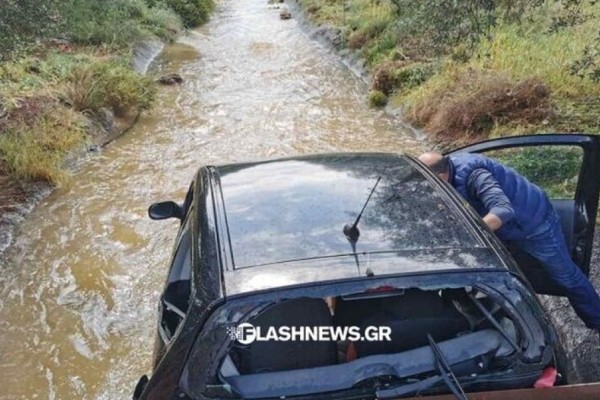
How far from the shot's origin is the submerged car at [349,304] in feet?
7.66

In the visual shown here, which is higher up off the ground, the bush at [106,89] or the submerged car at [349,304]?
the submerged car at [349,304]

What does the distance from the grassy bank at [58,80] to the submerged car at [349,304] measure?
504cm

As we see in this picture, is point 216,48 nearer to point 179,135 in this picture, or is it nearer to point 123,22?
point 123,22

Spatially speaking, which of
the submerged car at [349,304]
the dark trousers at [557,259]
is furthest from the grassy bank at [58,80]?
the dark trousers at [557,259]

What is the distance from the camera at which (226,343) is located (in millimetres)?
2312

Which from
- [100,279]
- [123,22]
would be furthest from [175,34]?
[100,279]

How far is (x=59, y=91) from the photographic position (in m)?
10.4

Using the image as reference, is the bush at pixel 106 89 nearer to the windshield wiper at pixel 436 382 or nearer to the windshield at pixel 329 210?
the windshield at pixel 329 210

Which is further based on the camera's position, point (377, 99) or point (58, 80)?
point (377, 99)

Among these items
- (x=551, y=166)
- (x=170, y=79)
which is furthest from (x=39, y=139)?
(x=551, y=166)

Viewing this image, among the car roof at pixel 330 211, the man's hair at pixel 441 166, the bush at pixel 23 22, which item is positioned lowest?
the man's hair at pixel 441 166

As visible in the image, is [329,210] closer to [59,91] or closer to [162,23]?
[59,91]

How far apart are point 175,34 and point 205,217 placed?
18.1 meters

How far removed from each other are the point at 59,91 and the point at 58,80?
0.61 metres
